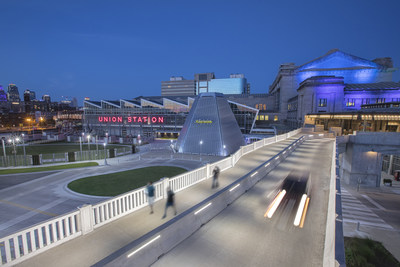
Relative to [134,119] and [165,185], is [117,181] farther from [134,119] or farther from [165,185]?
[134,119]

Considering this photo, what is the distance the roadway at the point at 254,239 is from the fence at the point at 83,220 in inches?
89.0

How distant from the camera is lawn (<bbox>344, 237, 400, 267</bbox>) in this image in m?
13.8

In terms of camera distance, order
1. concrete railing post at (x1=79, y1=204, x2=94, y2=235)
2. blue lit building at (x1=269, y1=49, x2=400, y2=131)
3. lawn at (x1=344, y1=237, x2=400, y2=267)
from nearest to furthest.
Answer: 1. concrete railing post at (x1=79, y1=204, x2=94, y2=235)
2. lawn at (x1=344, y1=237, x2=400, y2=267)
3. blue lit building at (x1=269, y1=49, x2=400, y2=131)

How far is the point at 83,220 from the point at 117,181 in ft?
42.1

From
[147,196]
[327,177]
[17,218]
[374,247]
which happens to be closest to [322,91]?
[374,247]

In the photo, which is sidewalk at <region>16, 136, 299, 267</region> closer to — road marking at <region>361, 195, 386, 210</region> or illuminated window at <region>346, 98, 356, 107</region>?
road marking at <region>361, 195, 386, 210</region>

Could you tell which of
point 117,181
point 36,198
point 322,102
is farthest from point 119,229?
point 322,102

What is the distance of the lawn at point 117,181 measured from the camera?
50.8 ft

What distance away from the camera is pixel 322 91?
51656 mm

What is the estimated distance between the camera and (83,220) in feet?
18.5

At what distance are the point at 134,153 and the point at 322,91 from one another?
49.7 metres

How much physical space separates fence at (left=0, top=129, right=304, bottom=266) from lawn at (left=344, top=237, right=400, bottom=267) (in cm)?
1031

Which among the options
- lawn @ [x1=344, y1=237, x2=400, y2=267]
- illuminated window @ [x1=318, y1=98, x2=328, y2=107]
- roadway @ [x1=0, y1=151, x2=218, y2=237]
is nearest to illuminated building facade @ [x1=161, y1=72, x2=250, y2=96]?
illuminated window @ [x1=318, y1=98, x2=328, y2=107]

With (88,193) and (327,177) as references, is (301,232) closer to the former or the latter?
(327,177)
